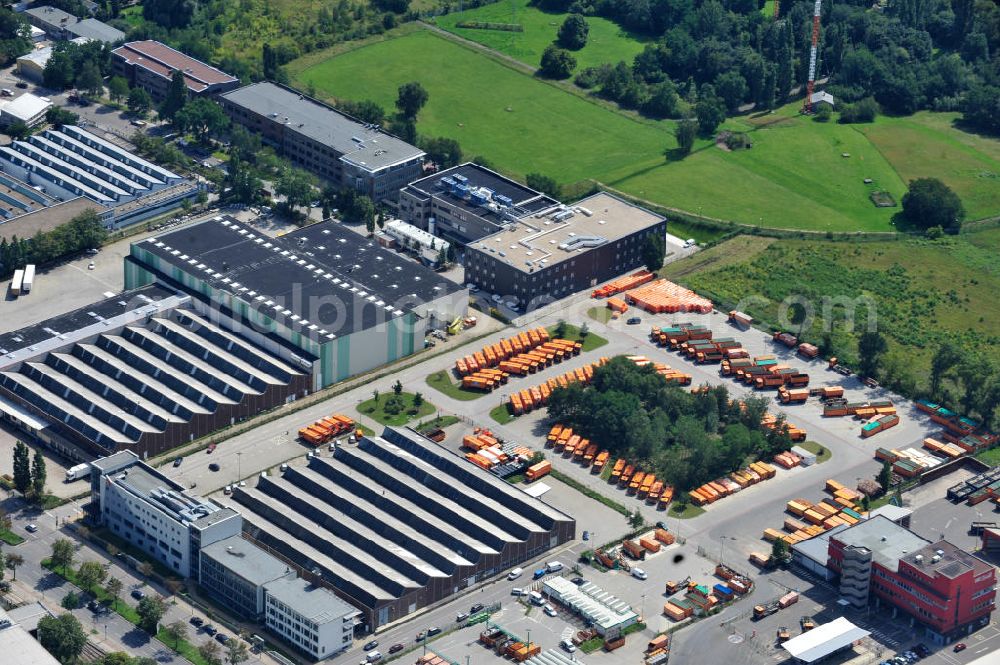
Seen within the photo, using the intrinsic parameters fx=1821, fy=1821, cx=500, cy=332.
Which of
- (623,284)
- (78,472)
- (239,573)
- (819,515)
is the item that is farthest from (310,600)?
(623,284)

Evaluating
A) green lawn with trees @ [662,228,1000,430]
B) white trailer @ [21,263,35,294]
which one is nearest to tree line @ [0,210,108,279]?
white trailer @ [21,263,35,294]

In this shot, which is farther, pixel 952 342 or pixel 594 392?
pixel 952 342

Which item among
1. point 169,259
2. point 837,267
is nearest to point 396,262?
point 169,259

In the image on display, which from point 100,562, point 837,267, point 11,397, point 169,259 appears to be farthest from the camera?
point 837,267

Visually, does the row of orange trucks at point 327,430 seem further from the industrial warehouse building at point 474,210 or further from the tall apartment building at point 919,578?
the tall apartment building at point 919,578

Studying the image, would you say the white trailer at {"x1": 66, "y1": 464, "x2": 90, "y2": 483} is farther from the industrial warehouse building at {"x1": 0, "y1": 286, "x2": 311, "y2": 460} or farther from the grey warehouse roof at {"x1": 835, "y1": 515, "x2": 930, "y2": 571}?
the grey warehouse roof at {"x1": 835, "y1": 515, "x2": 930, "y2": 571}

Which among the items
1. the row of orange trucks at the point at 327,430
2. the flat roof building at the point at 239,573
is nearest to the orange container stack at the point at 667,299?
the row of orange trucks at the point at 327,430

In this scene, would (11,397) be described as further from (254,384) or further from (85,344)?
(254,384)
